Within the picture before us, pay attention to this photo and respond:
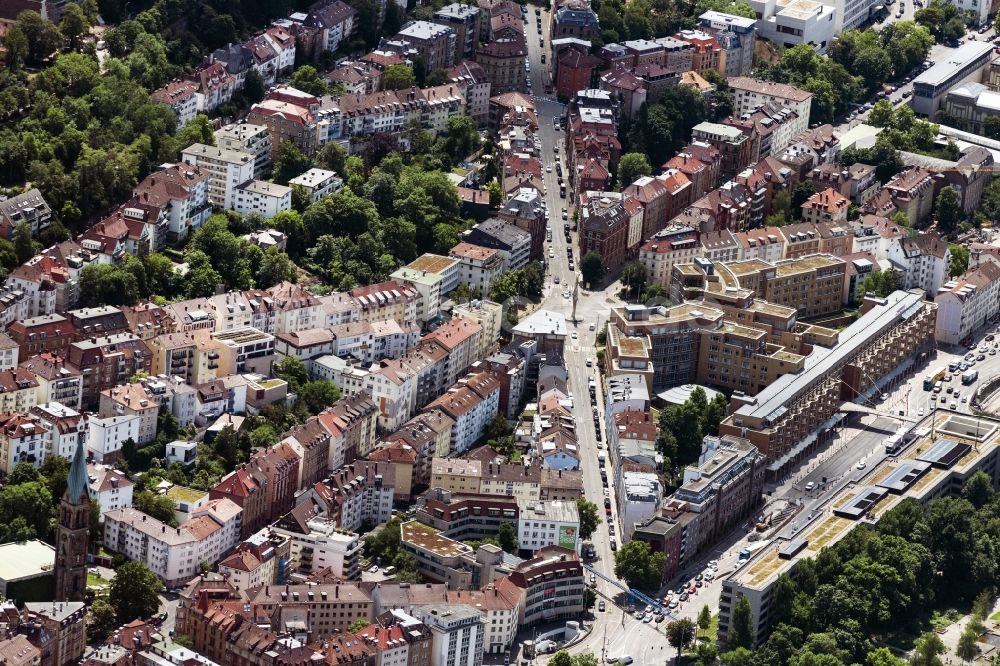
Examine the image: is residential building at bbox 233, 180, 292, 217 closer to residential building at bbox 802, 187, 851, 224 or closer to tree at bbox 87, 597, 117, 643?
residential building at bbox 802, 187, 851, 224

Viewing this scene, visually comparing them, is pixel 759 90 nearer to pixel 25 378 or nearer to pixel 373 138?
pixel 373 138

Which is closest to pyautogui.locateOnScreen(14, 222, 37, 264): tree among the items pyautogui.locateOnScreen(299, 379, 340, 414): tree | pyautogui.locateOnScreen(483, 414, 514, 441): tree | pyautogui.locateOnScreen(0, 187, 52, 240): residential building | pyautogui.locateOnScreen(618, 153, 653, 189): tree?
pyautogui.locateOnScreen(0, 187, 52, 240): residential building

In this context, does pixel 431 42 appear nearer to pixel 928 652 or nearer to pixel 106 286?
pixel 106 286

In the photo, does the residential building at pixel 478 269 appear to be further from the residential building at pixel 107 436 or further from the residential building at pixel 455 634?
the residential building at pixel 455 634

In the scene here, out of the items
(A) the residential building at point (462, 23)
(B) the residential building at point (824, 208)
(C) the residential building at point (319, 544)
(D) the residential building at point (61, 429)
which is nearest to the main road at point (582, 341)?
(A) the residential building at point (462, 23)

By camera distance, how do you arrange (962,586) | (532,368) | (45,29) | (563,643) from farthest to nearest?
(45,29) < (532,368) < (962,586) < (563,643)

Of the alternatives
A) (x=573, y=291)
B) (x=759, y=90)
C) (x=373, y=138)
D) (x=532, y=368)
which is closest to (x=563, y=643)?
(x=532, y=368)
